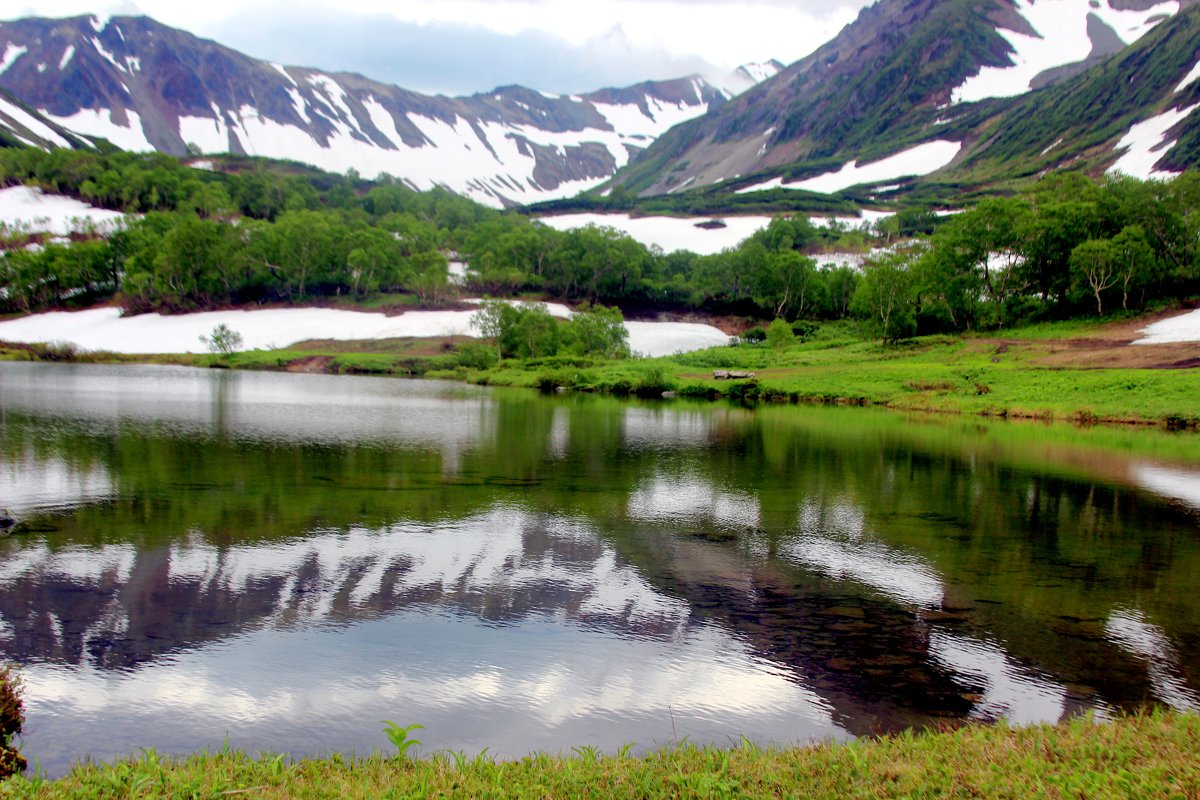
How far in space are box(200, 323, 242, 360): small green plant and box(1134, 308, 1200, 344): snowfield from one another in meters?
103

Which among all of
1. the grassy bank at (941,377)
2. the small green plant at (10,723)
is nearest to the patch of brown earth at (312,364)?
the grassy bank at (941,377)

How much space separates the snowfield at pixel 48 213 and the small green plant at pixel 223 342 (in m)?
62.1

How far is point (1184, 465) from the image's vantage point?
3403 cm

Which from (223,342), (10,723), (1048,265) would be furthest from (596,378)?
(10,723)

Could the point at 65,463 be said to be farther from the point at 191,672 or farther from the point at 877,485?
the point at 877,485

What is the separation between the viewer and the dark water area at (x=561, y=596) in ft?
32.9

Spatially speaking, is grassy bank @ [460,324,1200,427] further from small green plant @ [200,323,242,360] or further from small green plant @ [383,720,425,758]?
small green plant @ [383,720,425,758]

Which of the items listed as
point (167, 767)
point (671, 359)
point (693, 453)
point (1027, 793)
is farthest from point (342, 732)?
point (671, 359)

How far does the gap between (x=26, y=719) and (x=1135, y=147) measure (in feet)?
737

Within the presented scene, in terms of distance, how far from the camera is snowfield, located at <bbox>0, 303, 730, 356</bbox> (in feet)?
358

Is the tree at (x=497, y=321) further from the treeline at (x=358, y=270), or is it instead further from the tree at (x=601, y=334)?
the treeline at (x=358, y=270)

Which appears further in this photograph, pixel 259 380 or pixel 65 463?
pixel 259 380

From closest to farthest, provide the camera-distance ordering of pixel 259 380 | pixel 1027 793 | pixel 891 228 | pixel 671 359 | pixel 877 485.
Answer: pixel 1027 793, pixel 877 485, pixel 259 380, pixel 671 359, pixel 891 228

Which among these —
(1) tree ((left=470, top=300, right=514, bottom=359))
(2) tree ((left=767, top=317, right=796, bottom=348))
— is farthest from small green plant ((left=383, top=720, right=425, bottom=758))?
(2) tree ((left=767, top=317, right=796, bottom=348))
